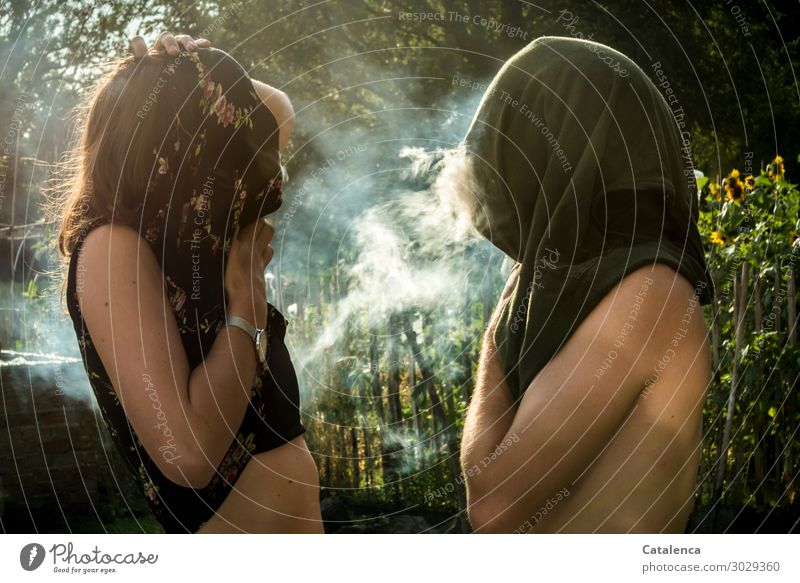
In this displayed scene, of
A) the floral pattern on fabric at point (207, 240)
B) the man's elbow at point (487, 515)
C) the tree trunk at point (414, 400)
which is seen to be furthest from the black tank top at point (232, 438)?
the man's elbow at point (487, 515)

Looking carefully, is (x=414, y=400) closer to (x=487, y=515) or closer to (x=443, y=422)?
(x=443, y=422)

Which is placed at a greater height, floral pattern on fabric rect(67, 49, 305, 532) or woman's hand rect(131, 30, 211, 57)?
woman's hand rect(131, 30, 211, 57)

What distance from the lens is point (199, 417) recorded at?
1.20 m

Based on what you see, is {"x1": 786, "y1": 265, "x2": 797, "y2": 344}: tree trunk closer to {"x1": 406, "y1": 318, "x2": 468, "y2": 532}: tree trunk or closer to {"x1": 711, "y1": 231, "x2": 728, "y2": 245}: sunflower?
{"x1": 711, "y1": 231, "x2": 728, "y2": 245}: sunflower

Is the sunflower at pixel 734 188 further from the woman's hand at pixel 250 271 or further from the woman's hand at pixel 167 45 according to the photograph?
the woman's hand at pixel 167 45

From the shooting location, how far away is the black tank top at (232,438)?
122 cm

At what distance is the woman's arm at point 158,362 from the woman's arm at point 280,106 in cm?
31

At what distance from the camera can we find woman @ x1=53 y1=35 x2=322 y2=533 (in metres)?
1.17

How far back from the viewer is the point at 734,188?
5.26ft

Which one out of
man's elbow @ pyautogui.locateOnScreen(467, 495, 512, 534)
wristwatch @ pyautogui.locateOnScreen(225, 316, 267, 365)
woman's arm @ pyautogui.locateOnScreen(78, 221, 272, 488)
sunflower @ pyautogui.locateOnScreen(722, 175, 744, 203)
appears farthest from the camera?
sunflower @ pyautogui.locateOnScreen(722, 175, 744, 203)

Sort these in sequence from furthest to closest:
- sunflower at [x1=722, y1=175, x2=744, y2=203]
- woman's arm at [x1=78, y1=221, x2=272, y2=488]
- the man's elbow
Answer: sunflower at [x1=722, y1=175, x2=744, y2=203], the man's elbow, woman's arm at [x1=78, y1=221, x2=272, y2=488]

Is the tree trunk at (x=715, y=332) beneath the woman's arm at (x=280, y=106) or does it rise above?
beneath

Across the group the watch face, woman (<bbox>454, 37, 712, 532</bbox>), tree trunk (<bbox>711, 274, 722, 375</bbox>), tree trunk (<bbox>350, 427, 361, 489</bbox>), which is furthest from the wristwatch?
tree trunk (<bbox>711, 274, 722, 375</bbox>)

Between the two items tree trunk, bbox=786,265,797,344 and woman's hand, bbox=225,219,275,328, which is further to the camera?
tree trunk, bbox=786,265,797,344
